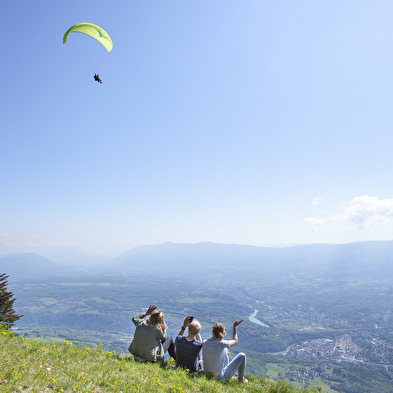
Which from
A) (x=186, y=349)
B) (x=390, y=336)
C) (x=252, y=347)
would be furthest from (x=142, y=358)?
(x=390, y=336)

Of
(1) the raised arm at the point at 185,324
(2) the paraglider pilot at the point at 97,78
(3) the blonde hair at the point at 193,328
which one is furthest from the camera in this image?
(2) the paraglider pilot at the point at 97,78

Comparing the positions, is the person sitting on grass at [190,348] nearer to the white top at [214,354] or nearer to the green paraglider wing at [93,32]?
the white top at [214,354]

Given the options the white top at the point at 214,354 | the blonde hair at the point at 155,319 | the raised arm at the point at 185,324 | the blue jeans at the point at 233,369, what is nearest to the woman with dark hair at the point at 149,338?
the blonde hair at the point at 155,319

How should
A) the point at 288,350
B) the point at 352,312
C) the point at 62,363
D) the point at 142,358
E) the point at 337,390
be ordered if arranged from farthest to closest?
the point at 352,312, the point at 288,350, the point at 337,390, the point at 142,358, the point at 62,363

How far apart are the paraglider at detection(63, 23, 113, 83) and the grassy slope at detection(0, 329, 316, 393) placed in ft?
44.5

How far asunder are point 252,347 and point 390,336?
3431 inches

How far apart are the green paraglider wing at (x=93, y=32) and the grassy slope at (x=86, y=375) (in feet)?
44.5

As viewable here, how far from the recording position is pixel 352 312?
177 meters

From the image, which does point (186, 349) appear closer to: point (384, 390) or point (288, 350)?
point (384, 390)

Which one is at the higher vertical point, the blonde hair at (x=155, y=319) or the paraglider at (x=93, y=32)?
the paraglider at (x=93, y=32)

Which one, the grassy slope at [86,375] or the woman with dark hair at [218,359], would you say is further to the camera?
the woman with dark hair at [218,359]

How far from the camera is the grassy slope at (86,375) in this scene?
13.9 feet

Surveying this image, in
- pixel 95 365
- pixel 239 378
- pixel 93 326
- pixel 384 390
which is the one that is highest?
pixel 95 365

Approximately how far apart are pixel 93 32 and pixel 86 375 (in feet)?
51.5
